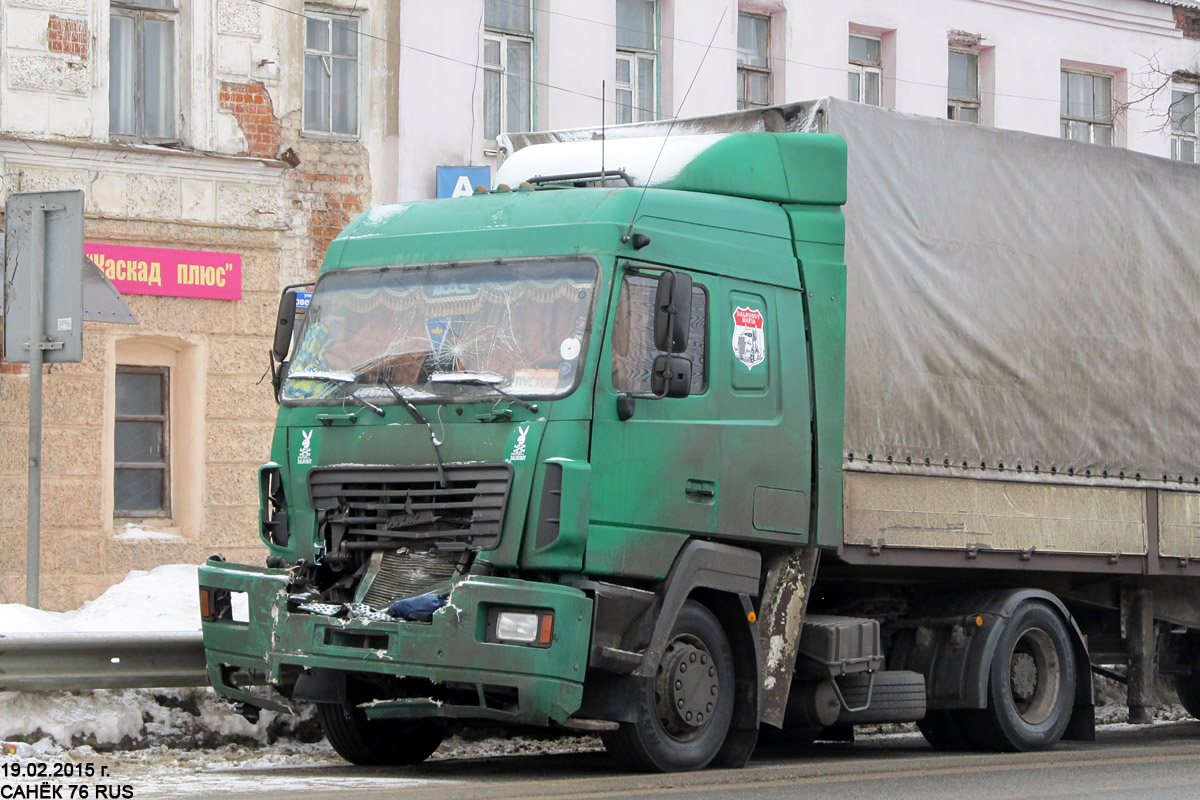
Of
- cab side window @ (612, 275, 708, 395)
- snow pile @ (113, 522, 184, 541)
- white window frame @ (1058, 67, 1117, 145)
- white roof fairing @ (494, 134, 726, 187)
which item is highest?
white window frame @ (1058, 67, 1117, 145)

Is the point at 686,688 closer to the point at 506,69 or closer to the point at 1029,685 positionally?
the point at 1029,685

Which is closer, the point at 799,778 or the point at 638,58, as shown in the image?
the point at 799,778

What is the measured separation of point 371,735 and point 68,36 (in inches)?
343

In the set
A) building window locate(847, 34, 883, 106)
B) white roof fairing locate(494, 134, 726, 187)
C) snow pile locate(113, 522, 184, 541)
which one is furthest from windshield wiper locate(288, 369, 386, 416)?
building window locate(847, 34, 883, 106)

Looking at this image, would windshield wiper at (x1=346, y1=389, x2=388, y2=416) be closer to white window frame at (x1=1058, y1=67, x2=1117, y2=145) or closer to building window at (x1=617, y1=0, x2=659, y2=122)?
building window at (x1=617, y1=0, x2=659, y2=122)

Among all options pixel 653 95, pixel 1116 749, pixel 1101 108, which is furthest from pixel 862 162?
pixel 1101 108

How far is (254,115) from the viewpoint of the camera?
17.5 metres

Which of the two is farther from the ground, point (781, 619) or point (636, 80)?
point (636, 80)

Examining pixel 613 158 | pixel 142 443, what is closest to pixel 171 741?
pixel 613 158

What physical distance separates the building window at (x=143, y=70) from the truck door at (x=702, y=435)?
28.8 ft

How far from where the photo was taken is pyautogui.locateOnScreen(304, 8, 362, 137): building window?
18156 mm

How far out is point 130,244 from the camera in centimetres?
1678

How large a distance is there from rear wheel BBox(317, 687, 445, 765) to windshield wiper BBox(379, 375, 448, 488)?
139 centimetres

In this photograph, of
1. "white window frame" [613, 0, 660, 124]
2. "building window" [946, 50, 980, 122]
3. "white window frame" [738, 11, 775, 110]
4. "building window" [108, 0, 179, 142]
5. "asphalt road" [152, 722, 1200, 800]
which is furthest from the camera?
"building window" [946, 50, 980, 122]
